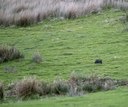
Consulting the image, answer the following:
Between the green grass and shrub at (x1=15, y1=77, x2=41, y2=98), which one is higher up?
the green grass

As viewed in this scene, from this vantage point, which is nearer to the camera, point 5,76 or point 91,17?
point 5,76

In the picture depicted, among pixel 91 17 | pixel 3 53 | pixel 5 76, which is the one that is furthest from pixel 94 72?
pixel 91 17

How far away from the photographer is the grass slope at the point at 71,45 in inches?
690

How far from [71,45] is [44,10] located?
9.94 m

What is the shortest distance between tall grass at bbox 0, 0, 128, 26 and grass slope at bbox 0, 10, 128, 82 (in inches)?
37.0

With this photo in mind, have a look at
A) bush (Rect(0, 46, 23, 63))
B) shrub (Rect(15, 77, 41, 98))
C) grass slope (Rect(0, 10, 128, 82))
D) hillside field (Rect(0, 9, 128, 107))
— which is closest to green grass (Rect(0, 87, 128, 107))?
hillside field (Rect(0, 9, 128, 107))

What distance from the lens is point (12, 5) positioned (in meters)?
34.6

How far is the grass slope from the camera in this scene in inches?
690

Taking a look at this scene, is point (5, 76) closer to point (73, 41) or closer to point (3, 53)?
point (3, 53)

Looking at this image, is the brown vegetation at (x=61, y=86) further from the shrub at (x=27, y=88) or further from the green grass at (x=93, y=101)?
the green grass at (x=93, y=101)

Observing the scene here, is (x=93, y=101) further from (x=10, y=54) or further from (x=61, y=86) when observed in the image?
(x=10, y=54)

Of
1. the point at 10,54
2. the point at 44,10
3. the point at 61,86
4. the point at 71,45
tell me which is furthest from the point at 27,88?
the point at 44,10

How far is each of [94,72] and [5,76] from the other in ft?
11.9

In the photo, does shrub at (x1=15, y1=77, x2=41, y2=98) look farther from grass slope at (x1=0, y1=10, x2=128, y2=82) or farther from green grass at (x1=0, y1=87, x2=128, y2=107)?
grass slope at (x1=0, y1=10, x2=128, y2=82)
